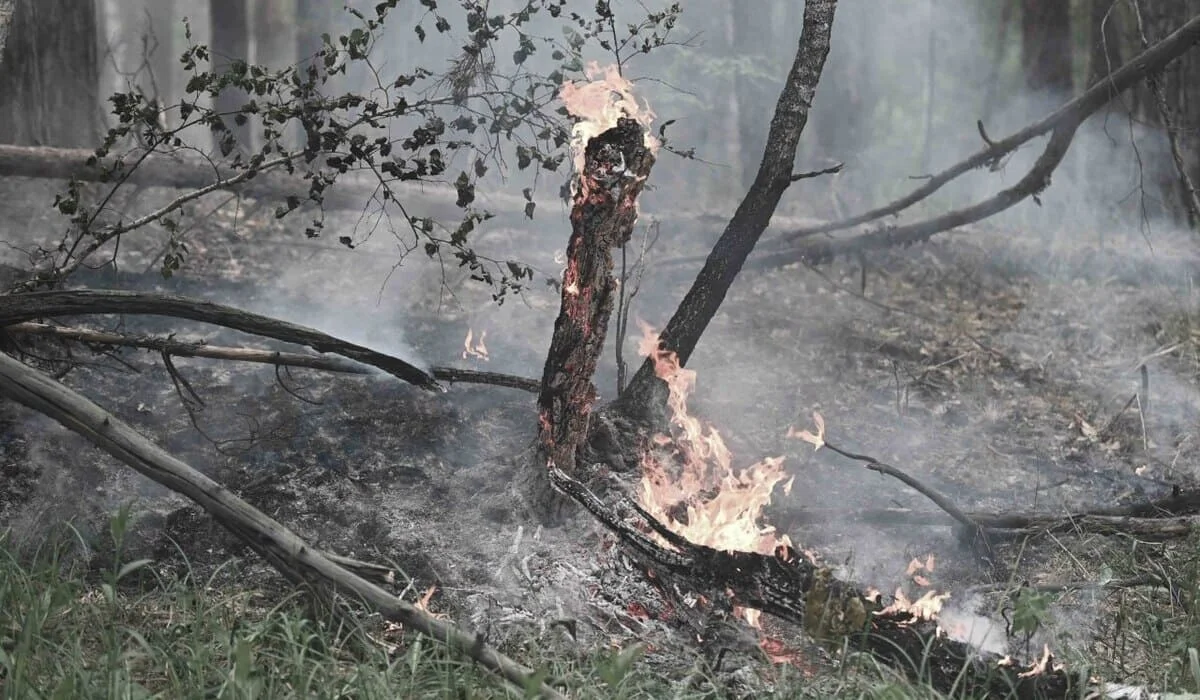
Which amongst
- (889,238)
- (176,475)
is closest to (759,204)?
(889,238)

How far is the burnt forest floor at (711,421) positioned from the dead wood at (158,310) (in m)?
0.28

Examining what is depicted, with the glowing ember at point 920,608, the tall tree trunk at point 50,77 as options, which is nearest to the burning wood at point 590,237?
the glowing ember at point 920,608

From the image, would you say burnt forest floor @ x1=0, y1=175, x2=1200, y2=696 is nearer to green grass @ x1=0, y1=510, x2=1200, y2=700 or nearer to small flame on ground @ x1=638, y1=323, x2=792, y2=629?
green grass @ x1=0, y1=510, x2=1200, y2=700

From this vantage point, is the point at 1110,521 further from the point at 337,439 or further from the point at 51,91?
the point at 51,91

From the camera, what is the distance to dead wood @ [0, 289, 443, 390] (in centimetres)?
431

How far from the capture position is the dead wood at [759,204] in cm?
523

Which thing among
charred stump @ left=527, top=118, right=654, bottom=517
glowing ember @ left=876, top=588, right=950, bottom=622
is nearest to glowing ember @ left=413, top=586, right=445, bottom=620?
charred stump @ left=527, top=118, right=654, bottom=517

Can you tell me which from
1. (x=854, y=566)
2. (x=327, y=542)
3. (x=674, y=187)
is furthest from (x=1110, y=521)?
A: (x=674, y=187)

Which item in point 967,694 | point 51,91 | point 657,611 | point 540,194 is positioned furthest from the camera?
point 540,194

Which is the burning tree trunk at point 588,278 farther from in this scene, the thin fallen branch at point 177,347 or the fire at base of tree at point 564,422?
the thin fallen branch at point 177,347

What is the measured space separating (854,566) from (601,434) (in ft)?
4.94

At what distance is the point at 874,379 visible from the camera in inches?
303

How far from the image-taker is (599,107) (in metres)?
4.79

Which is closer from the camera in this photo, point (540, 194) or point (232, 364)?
point (232, 364)
